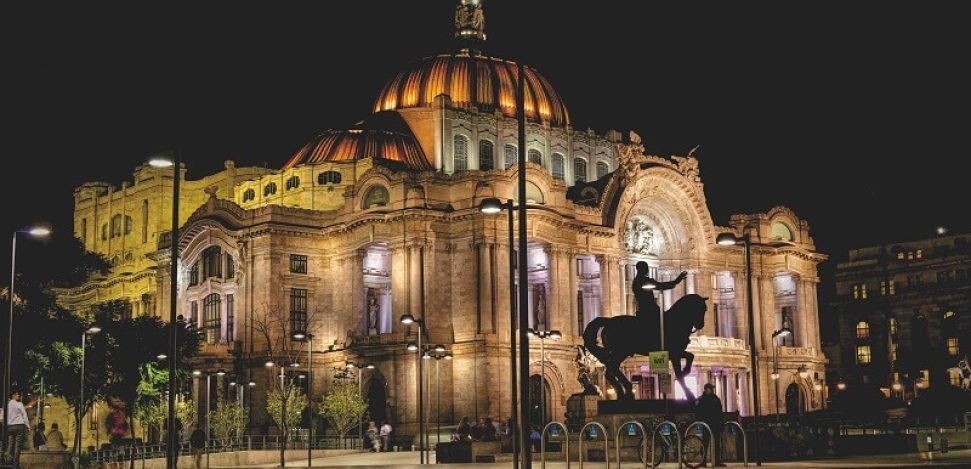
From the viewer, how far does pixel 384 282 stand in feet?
298

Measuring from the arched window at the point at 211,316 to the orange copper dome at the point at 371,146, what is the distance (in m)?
12.0

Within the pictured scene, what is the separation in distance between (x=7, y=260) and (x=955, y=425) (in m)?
41.6

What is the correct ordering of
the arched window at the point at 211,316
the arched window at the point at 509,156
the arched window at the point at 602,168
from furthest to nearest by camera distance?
the arched window at the point at 602,168
the arched window at the point at 509,156
the arched window at the point at 211,316

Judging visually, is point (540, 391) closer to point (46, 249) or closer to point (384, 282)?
point (384, 282)

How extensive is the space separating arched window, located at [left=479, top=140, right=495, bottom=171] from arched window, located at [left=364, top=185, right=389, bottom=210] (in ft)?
45.3

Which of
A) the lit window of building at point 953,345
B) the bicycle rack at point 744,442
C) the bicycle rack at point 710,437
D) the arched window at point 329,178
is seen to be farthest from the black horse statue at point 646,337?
the lit window of building at point 953,345

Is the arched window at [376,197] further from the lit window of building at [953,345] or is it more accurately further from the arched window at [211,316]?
the lit window of building at [953,345]

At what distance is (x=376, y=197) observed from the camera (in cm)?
8875

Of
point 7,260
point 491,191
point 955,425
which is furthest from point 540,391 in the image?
point 7,260

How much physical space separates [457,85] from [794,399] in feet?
119

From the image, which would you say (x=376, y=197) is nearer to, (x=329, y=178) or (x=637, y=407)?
(x=329, y=178)

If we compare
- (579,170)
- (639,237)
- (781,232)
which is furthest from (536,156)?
(781,232)

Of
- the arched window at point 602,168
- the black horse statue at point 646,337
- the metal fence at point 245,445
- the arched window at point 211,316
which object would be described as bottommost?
the metal fence at point 245,445

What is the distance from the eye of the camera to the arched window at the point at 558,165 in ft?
356
